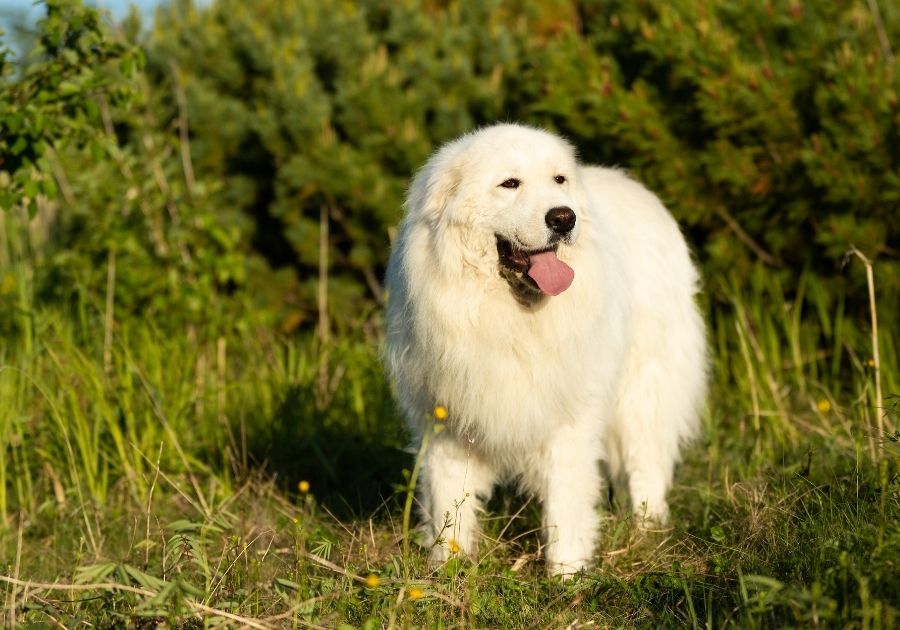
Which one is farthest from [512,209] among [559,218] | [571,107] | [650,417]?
[571,107]

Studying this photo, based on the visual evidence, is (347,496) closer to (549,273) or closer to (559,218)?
(549,273)

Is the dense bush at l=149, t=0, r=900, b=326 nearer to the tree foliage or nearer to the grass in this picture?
the tree foliage

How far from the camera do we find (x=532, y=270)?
10.6ft

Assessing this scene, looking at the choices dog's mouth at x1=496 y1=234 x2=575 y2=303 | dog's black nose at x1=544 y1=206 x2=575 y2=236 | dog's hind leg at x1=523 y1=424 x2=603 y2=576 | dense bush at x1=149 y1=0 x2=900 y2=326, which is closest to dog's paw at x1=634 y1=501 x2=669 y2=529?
dog's hind leg at x1=523 y1=424 x2=603 y2=576

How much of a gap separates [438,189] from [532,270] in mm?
435

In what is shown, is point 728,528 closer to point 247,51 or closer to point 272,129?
point 272,129

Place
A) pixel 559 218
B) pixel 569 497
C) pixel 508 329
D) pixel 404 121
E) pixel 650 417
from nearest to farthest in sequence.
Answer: pixel 559 218, pixel 508 329, pixel 569 497, pixel 650 417, pixel 404 121

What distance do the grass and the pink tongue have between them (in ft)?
2.51

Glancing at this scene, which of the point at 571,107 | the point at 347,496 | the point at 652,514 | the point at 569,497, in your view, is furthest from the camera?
the point at 571,107

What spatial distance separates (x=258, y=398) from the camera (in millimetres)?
5160

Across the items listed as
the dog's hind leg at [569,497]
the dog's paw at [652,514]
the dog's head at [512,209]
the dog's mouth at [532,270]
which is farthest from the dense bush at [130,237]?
the dog's paw at [652,514]

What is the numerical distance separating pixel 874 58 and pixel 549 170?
2465 millimetres

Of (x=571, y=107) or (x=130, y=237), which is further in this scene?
(x=130, y=237)

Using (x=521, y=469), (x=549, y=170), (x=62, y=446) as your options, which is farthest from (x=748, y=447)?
(x=62, y=446)
